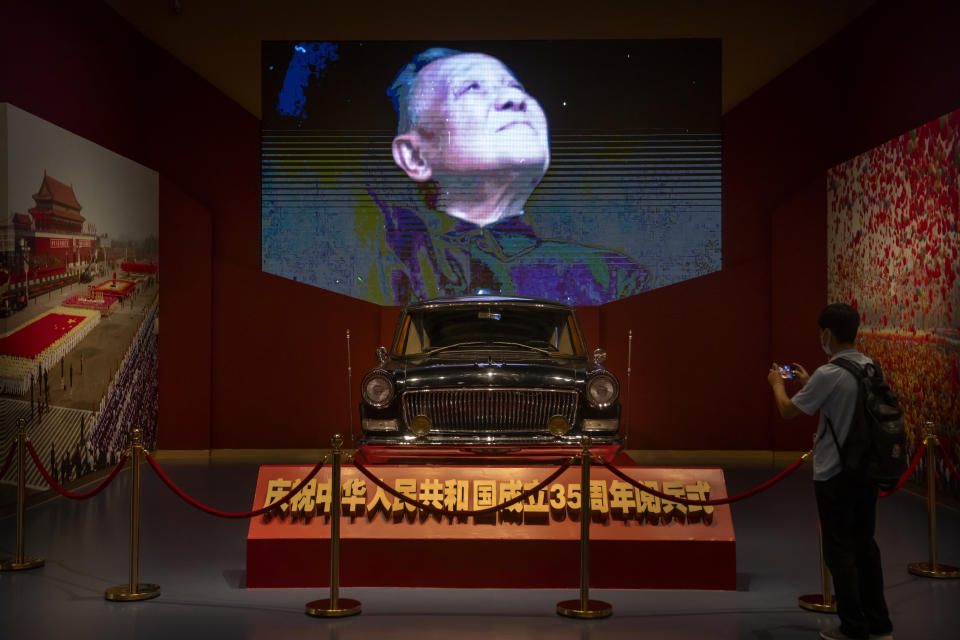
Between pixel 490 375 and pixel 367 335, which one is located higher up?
pixel 367 335

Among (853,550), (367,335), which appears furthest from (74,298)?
(853,550)

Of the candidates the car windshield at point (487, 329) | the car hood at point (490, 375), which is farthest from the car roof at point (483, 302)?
the car hood at point (490, 375)

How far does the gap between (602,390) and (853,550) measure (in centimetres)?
241

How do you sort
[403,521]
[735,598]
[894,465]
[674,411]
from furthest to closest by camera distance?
[674,411] → [403,521] → [735,598] → [894,465]

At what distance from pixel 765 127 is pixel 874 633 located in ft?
25.5

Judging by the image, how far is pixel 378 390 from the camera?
6.15m

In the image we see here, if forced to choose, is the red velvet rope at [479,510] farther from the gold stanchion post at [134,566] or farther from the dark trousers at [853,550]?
the dark trousers at [853,550]

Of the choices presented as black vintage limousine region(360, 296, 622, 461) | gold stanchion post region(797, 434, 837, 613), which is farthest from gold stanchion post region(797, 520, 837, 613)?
black vintage limousine region(360, 296, 622, 461)

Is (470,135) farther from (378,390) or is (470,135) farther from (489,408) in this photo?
(489,408)

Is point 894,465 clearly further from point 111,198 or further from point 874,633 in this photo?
point 111,198

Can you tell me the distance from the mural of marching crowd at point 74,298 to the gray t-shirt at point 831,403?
17.9ft

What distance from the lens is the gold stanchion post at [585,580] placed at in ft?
14.6

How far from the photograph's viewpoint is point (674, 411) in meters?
10.4

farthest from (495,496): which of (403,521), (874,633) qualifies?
(874,633)
